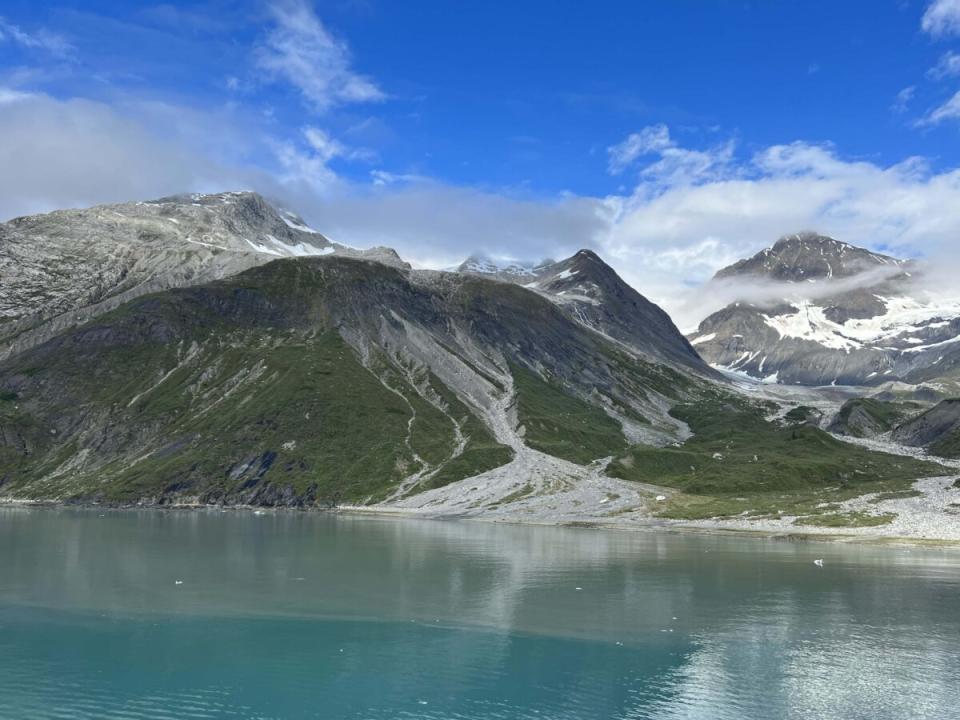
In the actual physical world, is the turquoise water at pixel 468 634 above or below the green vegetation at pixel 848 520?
below

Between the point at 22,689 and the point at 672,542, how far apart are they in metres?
126

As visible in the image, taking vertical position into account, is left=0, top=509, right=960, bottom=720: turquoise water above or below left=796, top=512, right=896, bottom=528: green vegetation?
below

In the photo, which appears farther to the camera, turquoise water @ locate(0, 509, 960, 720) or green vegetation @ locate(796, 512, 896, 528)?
green vegetation @ locate(796, 512, 896, 528)

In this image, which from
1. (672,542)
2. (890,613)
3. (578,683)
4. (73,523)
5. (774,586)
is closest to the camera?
(578,683)

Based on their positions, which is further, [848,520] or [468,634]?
[848,520]

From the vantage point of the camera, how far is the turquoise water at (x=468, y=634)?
5409 centimetres

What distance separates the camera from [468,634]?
72.9 meters

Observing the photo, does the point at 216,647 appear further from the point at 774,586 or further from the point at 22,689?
the point at 774,586

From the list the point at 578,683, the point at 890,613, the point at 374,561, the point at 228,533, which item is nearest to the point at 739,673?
the point at 578,683

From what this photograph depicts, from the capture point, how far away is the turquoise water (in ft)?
177

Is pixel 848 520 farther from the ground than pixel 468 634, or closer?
farther from the ground

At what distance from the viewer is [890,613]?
85188 mm

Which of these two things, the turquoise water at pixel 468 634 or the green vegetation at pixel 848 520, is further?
the green vegetation at pixel 848 520

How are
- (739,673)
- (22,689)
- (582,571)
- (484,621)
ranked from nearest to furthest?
1. (22,689)
2. (739,673)
3. (484,621)
4. (582,571)
